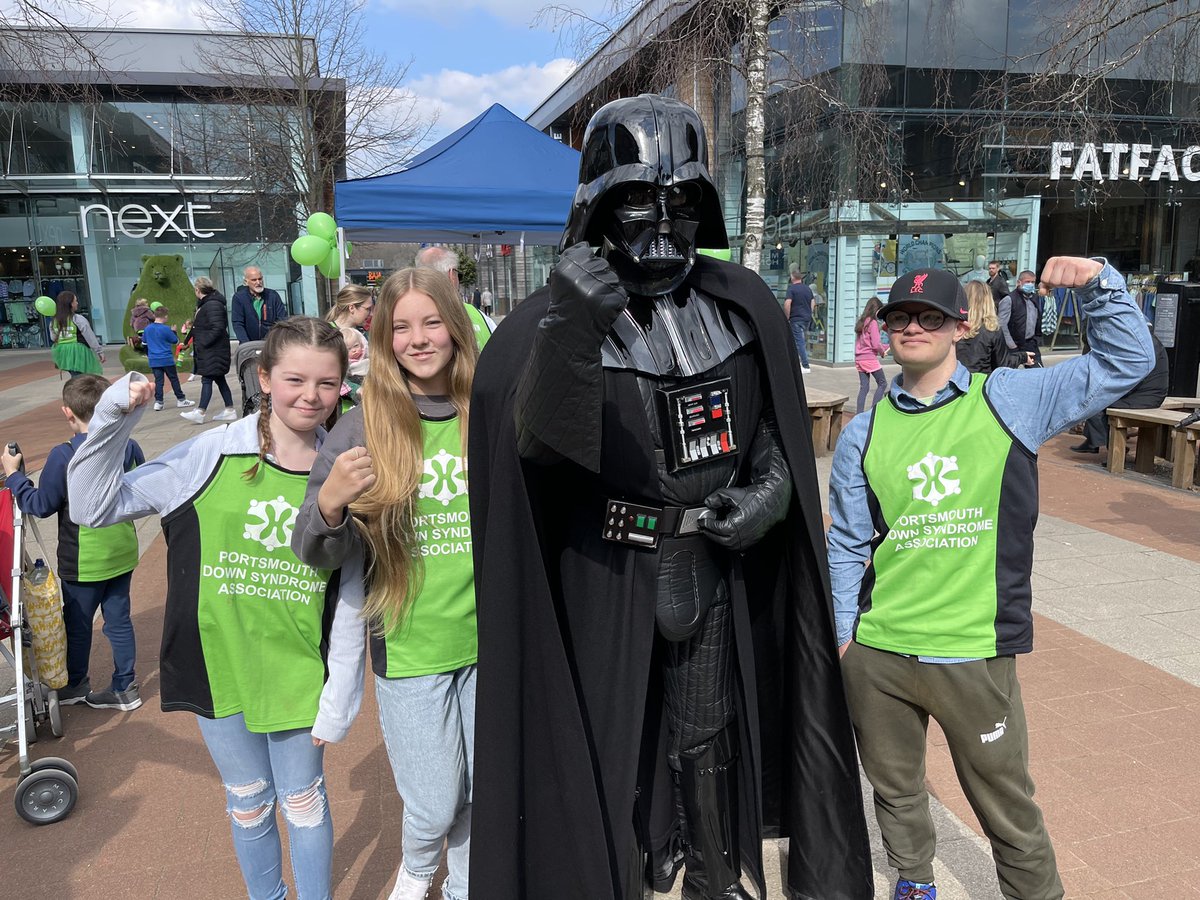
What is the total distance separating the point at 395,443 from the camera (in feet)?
7.07

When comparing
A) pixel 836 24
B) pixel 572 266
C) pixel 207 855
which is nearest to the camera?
pixel 572 266

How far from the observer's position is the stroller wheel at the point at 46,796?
10.2 feet

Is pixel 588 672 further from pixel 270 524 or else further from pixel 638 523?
pixel 270 524

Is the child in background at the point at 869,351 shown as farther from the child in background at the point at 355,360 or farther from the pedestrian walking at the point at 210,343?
the pedestrian walking at the point at 210,343

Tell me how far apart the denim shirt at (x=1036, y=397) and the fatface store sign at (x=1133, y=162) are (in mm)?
16506

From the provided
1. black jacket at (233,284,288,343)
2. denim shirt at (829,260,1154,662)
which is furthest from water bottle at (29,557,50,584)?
black jacket at (233,284,288,343)

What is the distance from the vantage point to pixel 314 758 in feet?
7.50

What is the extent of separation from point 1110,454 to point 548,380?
8.41 metres

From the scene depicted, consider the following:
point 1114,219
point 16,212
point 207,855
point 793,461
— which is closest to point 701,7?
point 793,461

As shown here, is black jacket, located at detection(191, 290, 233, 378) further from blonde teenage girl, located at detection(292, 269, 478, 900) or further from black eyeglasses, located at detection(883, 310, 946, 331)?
black eyeglasses, located at detection(883, 310, 946, 331)

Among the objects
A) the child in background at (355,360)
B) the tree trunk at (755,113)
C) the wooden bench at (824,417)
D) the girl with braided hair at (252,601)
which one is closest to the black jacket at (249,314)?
the child in background at (355,360)

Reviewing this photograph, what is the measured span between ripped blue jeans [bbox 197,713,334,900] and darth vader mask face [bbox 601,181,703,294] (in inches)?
58.6

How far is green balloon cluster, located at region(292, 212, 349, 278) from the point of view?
8.20 metres

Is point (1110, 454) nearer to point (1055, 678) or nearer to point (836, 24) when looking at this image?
point (1055, 678)
